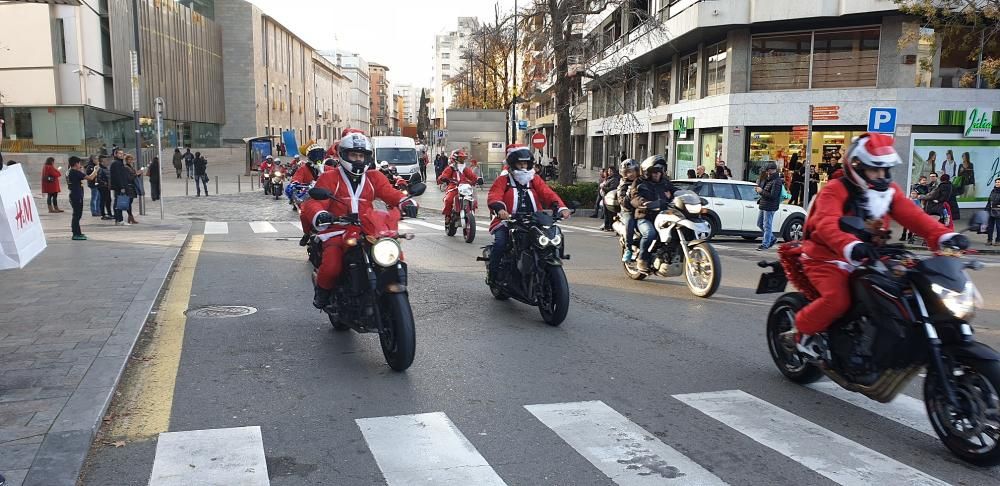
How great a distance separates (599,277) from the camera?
1105cm

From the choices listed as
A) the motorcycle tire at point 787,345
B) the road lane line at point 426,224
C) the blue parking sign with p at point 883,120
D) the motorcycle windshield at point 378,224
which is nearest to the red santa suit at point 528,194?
the motorcycle windshield at point 378,224

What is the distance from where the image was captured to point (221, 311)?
8.35 meters

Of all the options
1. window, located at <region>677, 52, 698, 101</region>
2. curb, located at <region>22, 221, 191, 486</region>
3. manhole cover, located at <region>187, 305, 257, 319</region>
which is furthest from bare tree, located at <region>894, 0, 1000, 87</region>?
curb, located at <region>22, 221, 191, 486</region>

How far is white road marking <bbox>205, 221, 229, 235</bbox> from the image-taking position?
17.4 m

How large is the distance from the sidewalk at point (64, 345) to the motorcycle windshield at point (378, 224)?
2.07 m

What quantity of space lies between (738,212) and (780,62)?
34.9 feet

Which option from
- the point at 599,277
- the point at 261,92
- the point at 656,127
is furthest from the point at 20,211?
the point at 261,92

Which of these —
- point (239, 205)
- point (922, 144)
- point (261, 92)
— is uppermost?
point (261, 92)

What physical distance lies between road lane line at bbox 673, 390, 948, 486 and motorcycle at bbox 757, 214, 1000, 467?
1.33 feet

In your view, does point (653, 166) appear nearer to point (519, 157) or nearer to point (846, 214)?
point (519, 157)

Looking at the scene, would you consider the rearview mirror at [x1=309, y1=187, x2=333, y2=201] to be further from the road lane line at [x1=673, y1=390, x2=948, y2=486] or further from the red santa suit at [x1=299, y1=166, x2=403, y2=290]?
the road lane line at [x1=673, y1=390, x2=948, y2=486]

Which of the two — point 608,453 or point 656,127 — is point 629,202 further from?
point 656,127

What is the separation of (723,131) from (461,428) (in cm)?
2413

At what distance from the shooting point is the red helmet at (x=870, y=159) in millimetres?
5039
